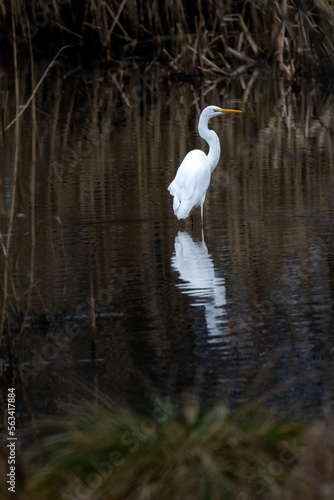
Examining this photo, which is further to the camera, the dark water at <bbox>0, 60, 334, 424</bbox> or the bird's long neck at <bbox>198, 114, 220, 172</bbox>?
the bird's long neck at <bbox>198, 114, 220, 172</bbox>

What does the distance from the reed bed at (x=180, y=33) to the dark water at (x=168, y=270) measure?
4.29 m

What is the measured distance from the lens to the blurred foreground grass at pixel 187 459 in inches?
93.1

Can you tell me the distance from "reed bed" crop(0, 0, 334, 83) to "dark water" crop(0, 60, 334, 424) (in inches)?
169

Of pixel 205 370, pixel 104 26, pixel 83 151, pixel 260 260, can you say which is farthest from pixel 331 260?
pixel 104 26

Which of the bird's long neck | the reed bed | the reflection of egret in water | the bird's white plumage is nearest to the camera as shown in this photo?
the reflection of egret in water

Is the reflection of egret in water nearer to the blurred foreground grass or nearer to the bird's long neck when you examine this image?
the bird's long neck

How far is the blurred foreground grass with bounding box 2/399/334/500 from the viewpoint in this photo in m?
2.37

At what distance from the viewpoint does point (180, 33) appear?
51.4ft

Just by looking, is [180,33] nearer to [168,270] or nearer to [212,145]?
[212,145]

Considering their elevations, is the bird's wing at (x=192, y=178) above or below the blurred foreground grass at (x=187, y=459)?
above

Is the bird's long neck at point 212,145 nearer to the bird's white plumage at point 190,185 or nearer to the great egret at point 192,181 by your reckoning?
the great egret at point 192,181

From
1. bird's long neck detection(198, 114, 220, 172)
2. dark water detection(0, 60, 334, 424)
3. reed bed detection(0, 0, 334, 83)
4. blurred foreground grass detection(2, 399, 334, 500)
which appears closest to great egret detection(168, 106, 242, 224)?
bird's long neck detection(198, 114, 220, 172)

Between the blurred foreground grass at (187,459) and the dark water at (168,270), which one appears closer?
the blurred foreground grass at (187,459)

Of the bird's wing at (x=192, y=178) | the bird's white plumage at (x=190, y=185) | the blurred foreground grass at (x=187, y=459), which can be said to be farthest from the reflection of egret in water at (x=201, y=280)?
the blurred foreground grass at (x=187, y=459)
